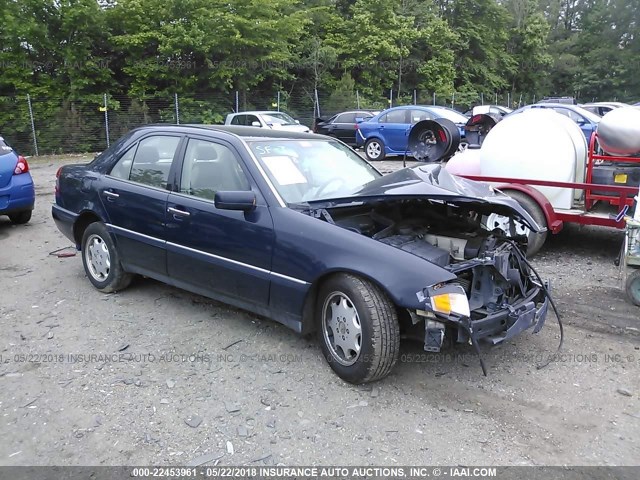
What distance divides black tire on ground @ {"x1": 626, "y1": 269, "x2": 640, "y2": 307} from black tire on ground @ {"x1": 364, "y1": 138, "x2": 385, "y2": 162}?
12202mm

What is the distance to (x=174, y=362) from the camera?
3.97 m

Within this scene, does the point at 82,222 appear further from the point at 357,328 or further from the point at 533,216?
the point at 533,216

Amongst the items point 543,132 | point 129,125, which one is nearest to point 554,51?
point 129,125

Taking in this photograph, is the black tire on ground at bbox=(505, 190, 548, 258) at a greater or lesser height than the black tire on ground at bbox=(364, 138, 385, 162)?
lesser

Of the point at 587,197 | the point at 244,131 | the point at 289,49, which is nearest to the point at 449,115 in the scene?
the point at 587,197

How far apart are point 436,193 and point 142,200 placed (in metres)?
2.56

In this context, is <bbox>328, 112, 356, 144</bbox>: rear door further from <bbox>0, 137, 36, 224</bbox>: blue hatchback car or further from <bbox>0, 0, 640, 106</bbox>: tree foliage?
<bbox>0, 137, 36, 224</bbox>: blue hatchback car

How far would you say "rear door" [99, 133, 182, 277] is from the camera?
4.64m

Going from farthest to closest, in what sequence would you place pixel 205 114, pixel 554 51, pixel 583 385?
1. pixel 554 51
2. pixel 205 114
3. pixel 583 385

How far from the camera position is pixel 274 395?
3533 millimetres

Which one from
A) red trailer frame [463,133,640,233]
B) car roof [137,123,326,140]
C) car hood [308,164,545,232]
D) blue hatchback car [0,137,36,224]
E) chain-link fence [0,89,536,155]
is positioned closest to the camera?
car hood [308,164,545,232]

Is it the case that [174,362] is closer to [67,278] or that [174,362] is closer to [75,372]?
[75,372]

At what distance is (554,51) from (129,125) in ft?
148

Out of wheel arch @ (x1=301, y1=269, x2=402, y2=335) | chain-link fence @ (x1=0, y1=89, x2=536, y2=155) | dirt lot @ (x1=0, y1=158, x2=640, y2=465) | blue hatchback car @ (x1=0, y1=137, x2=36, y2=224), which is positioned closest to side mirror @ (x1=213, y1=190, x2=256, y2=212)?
wheel arch @ (x1=301, y1=269, x2=402, y2=335)
